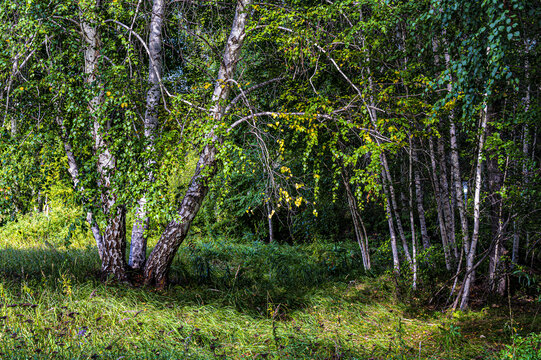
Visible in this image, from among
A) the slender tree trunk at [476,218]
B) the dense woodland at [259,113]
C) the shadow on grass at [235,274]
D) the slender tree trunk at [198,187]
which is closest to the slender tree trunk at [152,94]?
the dense woodland at [259,113]

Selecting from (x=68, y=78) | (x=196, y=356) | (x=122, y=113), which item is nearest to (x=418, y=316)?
(x=196, y=356)

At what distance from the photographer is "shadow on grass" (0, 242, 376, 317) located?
5.46 metres

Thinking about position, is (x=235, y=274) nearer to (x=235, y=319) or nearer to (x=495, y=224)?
(x=235, y=319)

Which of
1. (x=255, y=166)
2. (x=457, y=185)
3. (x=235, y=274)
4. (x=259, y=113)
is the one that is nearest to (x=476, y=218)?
(x=457, y=185)

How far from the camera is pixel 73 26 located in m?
5.46

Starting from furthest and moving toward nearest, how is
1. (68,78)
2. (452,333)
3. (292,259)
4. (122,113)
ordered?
(292,259)
(122,113)
(68,78)
(452,333)

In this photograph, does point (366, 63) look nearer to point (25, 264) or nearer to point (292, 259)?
point (292, 259)

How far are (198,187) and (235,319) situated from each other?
77.8 inches

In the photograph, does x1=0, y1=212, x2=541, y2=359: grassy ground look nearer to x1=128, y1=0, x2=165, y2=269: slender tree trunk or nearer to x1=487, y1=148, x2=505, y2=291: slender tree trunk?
x1=487, y1=148, x2=505, y2=291: slender tree trunk

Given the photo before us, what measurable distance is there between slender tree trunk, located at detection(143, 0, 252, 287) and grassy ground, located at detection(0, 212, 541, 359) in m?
0.42

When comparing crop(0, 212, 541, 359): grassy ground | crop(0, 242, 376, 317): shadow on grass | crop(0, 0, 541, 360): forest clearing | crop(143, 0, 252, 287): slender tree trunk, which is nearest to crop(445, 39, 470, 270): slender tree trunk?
crop(0, 0, 541, 360): forest clearing

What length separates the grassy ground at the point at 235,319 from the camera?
11.4 feet

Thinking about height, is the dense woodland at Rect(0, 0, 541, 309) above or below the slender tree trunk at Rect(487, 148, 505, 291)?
above

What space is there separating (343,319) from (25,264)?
17.4ft
